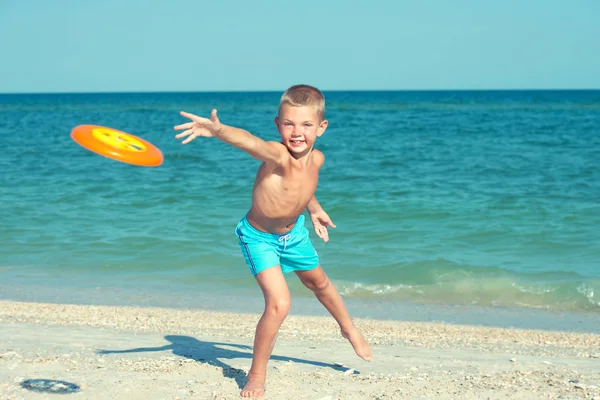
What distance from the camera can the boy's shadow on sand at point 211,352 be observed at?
13.5 ft

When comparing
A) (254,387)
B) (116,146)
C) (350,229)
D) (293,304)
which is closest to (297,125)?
(116,146)

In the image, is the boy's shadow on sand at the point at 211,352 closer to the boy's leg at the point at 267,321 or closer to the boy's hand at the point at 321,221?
the boy's leg at the point at 267,321

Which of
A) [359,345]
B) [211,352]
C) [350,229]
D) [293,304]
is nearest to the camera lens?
[359,345]

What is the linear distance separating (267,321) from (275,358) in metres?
0.96

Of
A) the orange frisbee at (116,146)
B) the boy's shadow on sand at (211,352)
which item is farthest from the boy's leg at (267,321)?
the orange frisbee at (116,146)

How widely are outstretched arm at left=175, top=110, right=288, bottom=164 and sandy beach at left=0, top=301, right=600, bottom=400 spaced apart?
1.26m

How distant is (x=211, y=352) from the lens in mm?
4621

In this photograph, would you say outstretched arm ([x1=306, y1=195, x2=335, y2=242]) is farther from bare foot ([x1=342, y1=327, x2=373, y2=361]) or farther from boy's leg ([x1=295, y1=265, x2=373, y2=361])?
bare foot ([x1=342, y1=327, x2=373, y2=361])

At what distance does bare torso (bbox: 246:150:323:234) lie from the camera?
11.9 feet

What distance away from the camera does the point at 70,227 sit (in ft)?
31.7

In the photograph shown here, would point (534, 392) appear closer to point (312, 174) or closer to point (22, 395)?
point (312, 174)

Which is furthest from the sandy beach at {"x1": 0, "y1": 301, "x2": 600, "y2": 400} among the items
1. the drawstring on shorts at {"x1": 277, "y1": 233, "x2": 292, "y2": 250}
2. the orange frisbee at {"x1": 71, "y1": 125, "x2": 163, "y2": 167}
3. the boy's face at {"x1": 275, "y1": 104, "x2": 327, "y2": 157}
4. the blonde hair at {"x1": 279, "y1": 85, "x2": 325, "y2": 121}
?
the blonde hair at {"x1": 279, "y1": 85, "x2": 325, "y2": 121}

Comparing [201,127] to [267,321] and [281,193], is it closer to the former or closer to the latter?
[281,193]

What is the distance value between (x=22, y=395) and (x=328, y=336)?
8.07 feet
